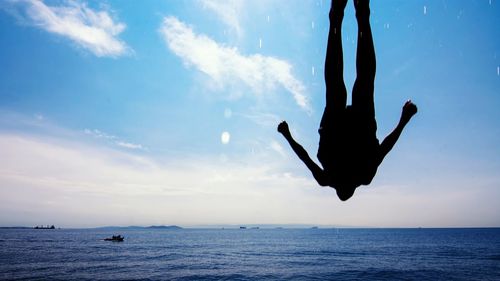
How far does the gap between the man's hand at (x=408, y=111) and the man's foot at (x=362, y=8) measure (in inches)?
52.3

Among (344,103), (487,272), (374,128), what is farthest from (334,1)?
(487,272)

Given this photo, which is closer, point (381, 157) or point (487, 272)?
point (381, 157)

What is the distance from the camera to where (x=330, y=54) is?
360 centimetres

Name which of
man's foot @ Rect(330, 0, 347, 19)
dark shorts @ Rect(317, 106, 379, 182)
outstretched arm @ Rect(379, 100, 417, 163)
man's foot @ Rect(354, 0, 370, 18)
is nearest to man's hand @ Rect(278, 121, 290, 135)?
dark shorts @ Rect(317, 106, 379, 182)

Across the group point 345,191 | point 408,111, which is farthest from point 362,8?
point 345,191

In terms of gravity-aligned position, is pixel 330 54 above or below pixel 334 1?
below

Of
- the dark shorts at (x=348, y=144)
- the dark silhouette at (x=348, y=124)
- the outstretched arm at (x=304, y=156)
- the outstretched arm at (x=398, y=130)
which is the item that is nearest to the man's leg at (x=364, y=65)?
the dark silhouette at (x=348, y=124)

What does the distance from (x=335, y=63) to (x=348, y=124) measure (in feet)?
2.52

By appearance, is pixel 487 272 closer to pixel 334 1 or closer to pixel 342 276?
pixel 342 276

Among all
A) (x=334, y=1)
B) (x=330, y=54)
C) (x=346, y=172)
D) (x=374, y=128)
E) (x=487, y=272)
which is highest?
(x=334, y=1)

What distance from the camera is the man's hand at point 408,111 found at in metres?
4.11

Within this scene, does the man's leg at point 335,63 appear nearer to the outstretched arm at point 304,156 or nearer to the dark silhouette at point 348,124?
the dark silhouette at point 348,124

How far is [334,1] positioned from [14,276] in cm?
3793

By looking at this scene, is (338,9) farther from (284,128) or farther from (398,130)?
(398,130)
